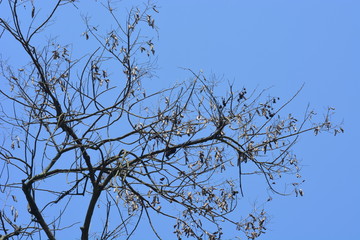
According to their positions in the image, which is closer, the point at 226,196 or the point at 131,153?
the point at 131,153

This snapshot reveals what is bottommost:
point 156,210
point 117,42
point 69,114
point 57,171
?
point 156,210

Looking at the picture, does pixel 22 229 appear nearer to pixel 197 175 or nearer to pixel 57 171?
pixel 57 171

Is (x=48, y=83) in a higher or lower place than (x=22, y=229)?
higher

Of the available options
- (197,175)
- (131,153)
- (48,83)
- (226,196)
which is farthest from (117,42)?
(226,196)

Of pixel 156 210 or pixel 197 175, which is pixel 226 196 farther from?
pixel 156 210

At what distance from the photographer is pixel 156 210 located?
568cm

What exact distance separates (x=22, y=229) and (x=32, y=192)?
1.64 ft

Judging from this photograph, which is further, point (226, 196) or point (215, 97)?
point (226, 196)

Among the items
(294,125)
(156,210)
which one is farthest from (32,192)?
(294,125)

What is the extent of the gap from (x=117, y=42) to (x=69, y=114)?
35.8 inches

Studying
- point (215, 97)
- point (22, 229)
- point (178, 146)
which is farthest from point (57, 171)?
point (215, 97)

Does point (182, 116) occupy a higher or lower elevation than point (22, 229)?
higher

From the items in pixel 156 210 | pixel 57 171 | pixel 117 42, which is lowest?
pixel 156 210

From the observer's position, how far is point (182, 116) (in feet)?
18.3
